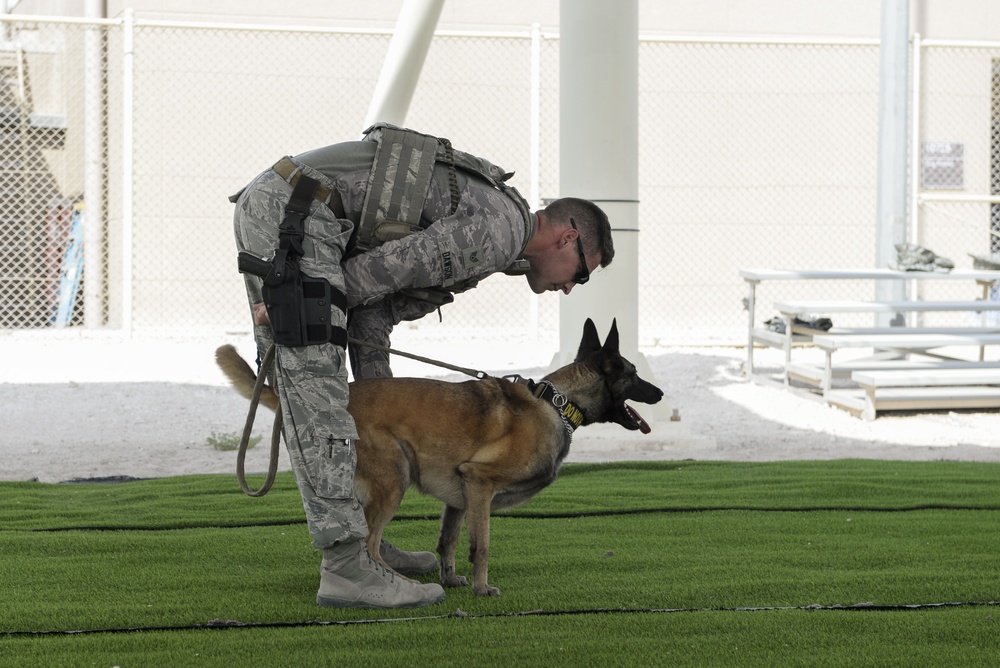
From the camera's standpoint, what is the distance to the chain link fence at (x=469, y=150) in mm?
11344

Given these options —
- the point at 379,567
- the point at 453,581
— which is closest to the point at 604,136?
the point at 453,581

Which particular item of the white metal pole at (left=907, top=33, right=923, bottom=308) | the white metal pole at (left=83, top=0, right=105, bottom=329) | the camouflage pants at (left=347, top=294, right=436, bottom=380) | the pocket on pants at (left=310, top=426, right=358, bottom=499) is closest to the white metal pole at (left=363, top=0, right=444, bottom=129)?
the camouflage pants at (left=347, top=294, right=436, bottom=380)

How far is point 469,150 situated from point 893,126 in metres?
4.41

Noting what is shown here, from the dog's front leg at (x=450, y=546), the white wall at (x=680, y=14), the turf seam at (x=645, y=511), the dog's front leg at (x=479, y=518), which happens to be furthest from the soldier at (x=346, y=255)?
the white wall at (x=680, y=14)

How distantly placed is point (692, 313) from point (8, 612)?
10068 millimetres

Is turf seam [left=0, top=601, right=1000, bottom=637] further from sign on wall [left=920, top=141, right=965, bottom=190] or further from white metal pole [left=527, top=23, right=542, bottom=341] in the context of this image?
sign on wall [left=920, top=141, right=965, bottom=190]

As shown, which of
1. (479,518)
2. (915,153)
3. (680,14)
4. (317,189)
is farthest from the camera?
(680,14)

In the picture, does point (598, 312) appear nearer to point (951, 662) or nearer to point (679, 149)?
point (951, 662)

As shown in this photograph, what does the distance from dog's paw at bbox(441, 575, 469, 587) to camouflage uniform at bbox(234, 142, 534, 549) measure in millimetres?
575

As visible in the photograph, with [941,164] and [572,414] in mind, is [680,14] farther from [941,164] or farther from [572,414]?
[572,414]

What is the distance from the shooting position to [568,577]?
3752mm

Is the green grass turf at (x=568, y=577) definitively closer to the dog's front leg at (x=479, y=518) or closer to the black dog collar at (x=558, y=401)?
the dog's front leg at (x=479, y=518)

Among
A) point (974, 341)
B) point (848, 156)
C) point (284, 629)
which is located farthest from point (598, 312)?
point (848, 156)

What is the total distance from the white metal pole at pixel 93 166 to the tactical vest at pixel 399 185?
28.6 feet
